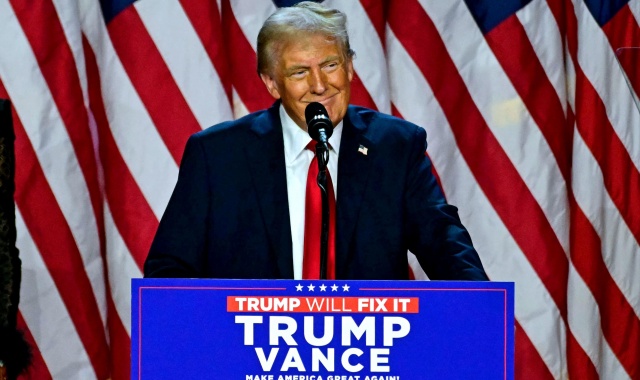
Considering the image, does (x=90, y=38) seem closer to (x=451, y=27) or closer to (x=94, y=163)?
(x=94, y=163)

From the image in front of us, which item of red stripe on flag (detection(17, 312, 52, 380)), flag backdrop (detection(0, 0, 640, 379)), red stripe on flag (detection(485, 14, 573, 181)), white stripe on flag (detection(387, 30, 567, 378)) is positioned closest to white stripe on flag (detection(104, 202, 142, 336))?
flag backdrop (detection(0, 0, 640, 379))

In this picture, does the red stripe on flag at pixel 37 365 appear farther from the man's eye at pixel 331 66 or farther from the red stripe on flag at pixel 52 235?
the man's eye at pixel 331 66

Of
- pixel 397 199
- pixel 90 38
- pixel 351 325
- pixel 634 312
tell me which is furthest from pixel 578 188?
pixel 351 325

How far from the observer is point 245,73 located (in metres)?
3.38

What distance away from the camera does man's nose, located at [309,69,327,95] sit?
224 centimetres

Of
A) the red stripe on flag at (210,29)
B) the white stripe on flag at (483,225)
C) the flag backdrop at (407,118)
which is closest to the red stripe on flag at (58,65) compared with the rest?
the flag backdrop at (407,118)

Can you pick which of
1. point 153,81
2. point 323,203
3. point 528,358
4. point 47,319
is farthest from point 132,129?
point 323,203

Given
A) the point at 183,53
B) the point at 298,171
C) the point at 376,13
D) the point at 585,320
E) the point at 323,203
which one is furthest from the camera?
the point at 585,320

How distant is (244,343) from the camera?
5.38ft

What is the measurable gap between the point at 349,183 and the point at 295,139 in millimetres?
166

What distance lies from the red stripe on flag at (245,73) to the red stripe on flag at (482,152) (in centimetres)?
49

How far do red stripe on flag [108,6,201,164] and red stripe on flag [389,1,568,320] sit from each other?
763mm

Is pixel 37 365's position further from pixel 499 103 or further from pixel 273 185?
pixel 499 103

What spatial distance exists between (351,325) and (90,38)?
6.49 ft
